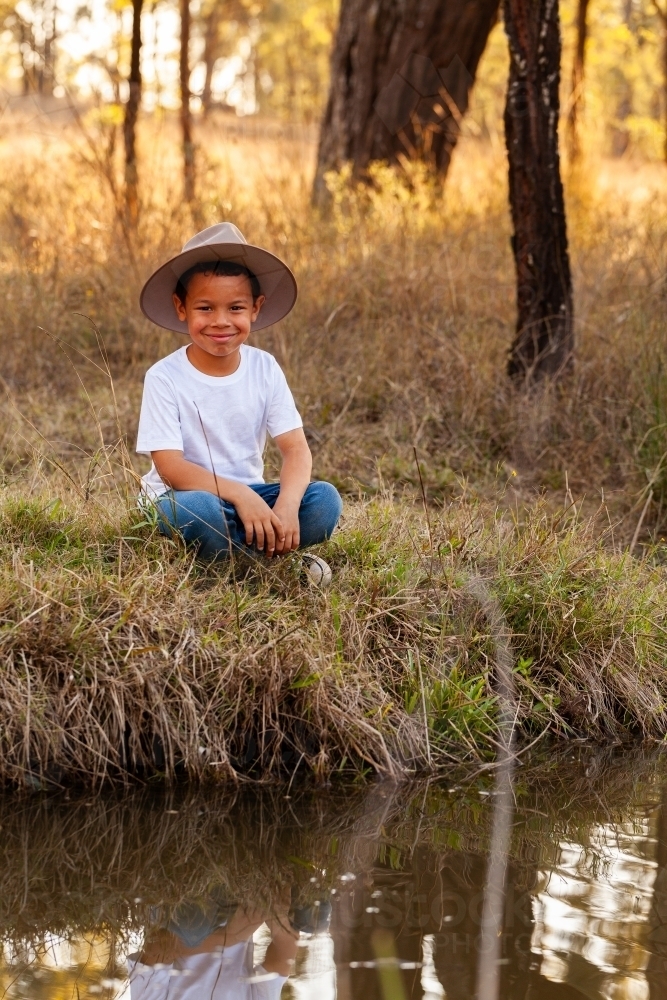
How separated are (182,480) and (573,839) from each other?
5.03 ft

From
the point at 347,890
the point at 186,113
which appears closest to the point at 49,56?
the point at 186,113

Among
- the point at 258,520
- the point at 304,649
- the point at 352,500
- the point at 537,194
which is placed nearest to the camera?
the point at 304,649

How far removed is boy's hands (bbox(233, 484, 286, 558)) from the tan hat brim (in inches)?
25.3

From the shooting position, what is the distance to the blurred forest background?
17.1 feet

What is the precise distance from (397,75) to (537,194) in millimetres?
3503

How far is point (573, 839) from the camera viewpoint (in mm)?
2920

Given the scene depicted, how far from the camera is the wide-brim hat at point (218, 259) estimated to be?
11.4 ft

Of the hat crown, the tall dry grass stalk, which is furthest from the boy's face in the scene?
the tall dry grass stalk

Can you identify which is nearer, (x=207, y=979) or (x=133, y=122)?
(x=207, y=979)

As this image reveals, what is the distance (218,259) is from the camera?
355 centimetres

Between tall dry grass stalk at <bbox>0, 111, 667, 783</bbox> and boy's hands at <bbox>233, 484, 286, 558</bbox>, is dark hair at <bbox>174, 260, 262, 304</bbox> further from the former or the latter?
boy's hands at <bbox>233, 484, 286, 558</bbox>

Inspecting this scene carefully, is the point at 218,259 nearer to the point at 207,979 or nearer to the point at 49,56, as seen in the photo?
the point at 207,979

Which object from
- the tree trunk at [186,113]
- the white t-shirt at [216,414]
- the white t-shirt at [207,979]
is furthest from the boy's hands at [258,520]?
the tree trunk at [186,113]

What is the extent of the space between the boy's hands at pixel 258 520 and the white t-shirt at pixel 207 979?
4.47 feet
